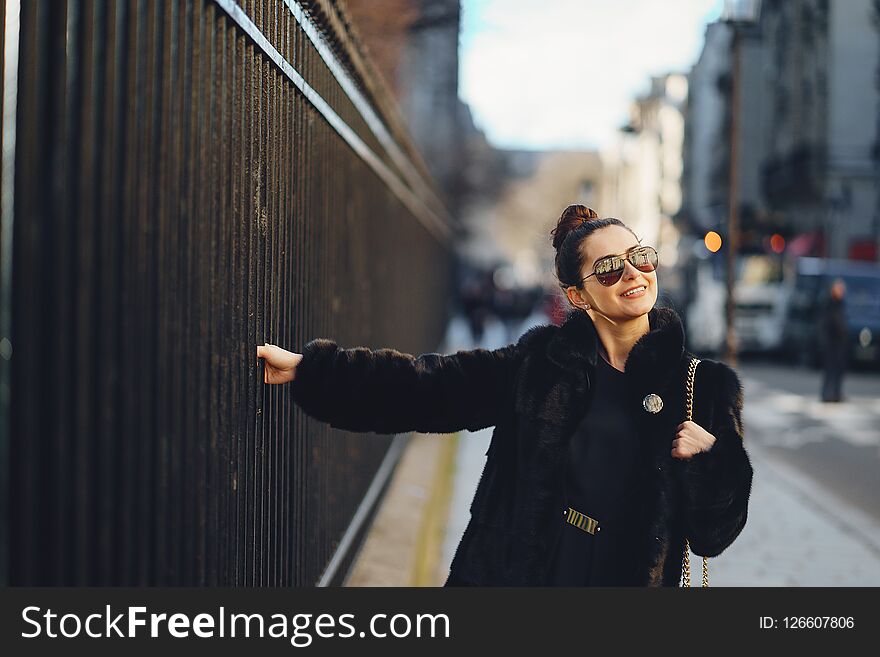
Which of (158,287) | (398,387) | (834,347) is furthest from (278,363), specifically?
(834,347)

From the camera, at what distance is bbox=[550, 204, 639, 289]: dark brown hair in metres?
3.45

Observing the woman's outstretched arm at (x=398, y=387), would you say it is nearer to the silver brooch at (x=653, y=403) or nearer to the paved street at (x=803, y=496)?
the silver brooch at (x=653, y=403)

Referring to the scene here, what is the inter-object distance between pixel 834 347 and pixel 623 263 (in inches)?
670

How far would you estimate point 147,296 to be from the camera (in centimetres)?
258

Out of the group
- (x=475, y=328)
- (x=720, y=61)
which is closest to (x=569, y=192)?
(x=720, y=61)

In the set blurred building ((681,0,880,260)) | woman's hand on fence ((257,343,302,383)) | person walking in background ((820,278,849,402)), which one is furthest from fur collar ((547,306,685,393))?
blurred building ((681,0,880,260))

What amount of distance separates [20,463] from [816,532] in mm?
7658

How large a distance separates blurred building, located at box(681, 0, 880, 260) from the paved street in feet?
40.6

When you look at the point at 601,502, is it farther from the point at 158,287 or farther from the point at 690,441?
the point at 158,287

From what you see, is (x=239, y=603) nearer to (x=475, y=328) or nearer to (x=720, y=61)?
(x=475, y=328)

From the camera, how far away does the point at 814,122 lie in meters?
45.8

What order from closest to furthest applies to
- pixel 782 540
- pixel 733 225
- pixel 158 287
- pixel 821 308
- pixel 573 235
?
pixel 158 287, pixel 573 235, pixel 782 540, pixel 733 225, pixel 821 308

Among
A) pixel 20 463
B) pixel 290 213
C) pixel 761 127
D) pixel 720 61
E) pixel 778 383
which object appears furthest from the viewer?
pixel 720 61

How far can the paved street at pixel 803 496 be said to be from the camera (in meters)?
7.82
